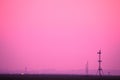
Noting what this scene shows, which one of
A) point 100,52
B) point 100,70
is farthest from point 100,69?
point 100,52

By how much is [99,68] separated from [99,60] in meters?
3.45

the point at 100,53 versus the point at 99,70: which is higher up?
the point at 100,53

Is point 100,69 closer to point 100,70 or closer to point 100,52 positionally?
point 100,70

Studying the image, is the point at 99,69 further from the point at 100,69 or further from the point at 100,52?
the point at 100,52

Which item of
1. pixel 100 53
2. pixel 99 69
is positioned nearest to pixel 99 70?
pixel 99 69

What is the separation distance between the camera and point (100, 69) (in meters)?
104

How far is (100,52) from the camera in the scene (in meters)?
106

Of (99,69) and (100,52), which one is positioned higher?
(100,52)

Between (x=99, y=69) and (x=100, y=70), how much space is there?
1.98ft

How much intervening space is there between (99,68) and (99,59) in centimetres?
381

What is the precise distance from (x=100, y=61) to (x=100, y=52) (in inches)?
139

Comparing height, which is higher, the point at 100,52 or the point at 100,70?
the point at 100,52

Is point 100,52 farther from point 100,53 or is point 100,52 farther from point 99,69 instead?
point 99,69

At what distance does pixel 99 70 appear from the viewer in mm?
103750
